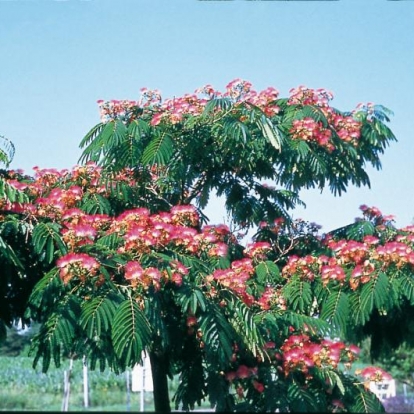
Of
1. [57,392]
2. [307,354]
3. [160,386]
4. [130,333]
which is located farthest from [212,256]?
[57,392]

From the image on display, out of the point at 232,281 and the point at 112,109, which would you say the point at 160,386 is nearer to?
the point at 232,281

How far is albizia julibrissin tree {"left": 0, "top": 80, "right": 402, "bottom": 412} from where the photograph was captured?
454cm

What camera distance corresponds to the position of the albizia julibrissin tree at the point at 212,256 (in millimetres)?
4539

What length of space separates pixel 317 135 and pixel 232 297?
2.05m

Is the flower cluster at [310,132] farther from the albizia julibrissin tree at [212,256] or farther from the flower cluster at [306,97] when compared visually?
the flower cluster at [306,97]

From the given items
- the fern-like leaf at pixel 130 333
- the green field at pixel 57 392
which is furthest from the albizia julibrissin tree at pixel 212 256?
the green field at pixel 57 392

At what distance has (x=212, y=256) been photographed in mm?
5926

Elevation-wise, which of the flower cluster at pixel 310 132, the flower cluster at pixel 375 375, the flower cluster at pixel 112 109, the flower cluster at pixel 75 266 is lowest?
the flower cluster at pixel 375 375

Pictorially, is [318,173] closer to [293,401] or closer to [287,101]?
[287,101]

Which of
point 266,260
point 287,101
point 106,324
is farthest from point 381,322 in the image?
point 106,324

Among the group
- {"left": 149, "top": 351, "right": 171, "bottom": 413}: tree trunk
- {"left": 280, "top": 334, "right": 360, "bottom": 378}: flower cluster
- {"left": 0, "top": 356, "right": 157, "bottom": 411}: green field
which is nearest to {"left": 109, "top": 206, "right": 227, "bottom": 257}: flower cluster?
{"left": 280, "top": 334, "right": 360, "bottom": 378}: flower cluster

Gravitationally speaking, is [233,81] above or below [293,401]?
above

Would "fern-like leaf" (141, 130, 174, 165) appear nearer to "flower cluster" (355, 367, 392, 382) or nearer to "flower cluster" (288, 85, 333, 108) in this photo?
"flower cluster" (288, 85, 333, 108)

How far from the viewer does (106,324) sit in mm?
4199
